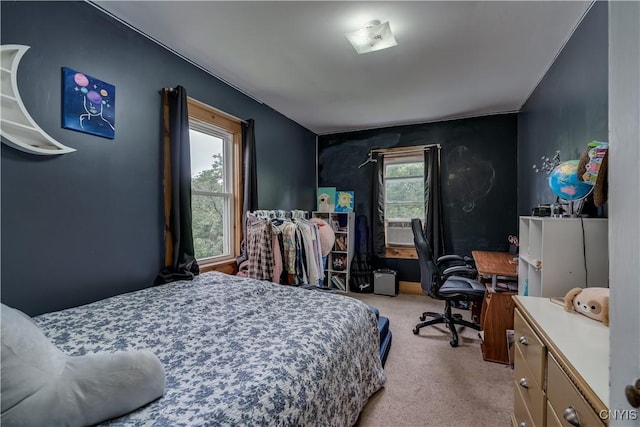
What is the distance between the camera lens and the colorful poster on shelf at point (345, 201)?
4523 mm

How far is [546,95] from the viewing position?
254cm

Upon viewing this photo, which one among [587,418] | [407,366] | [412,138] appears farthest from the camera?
[412,138]

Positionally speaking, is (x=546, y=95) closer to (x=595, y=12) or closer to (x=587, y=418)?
(x=595, y=12)

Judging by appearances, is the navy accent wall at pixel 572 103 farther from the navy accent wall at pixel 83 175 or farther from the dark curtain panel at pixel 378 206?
the navy accent wall at pixel 83 175

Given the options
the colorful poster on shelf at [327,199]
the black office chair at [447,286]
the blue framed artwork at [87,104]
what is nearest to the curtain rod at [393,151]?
the colorful poster on shelf at [327,199]

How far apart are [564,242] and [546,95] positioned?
5.81 feet

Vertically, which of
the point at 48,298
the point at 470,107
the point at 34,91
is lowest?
the point at 48,298

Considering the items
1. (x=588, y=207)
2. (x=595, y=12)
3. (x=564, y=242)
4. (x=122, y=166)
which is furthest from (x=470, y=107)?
(x=122, y=166)

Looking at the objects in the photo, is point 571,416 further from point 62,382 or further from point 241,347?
point 62,382

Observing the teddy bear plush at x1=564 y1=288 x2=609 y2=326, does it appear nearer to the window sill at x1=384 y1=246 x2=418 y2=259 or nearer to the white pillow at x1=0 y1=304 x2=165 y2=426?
the white pillow at x1=0 y1=304 x2=165 y2=426

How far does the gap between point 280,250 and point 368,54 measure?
2.00 meters

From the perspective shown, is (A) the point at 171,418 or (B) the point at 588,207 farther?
(B) the point at 588,207

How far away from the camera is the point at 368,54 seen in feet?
7.66

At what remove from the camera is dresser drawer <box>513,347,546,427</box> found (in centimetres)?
103
